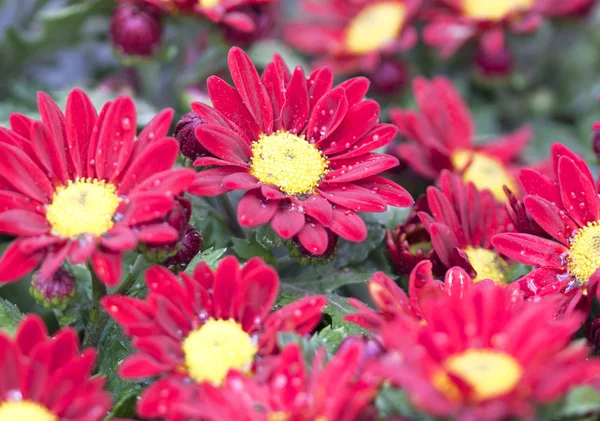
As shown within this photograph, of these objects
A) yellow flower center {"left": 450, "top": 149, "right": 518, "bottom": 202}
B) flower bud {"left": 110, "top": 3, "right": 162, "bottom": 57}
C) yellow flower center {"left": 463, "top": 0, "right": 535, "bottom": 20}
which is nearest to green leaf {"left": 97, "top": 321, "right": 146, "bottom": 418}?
flower bud {"left": 110, "top": 3, "right": 162, "bottom": 57}

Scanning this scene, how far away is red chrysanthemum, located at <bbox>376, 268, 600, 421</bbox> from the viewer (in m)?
0.54

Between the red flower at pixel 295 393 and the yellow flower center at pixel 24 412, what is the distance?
13 centimetres

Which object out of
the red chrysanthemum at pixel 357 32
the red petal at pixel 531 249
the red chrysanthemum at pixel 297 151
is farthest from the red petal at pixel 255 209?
the red chrysanthemum at pixel 357 32

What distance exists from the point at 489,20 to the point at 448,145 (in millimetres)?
287

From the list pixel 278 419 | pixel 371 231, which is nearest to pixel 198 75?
pixel 371 231

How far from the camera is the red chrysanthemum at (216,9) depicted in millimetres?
1089

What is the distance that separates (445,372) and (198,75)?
2.91 ft

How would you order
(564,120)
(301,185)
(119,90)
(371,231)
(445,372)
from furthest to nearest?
(564,120), (119,90), (371,231), (301,185), (445,372)

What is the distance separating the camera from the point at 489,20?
136cm

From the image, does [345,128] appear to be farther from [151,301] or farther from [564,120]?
[564,120]

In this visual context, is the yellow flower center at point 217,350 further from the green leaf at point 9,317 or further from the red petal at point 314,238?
the green leaf at point 9,317

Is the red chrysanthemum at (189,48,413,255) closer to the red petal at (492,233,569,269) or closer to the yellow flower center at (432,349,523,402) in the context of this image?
the red petal at (492,233,569,269)

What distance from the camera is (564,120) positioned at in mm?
1609

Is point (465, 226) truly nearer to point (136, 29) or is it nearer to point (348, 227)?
point (348, 227)
